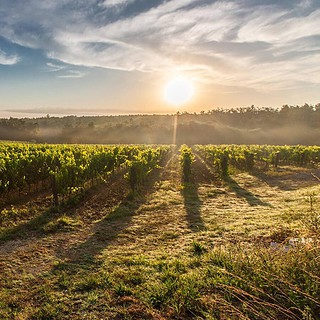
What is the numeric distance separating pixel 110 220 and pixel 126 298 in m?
4.96

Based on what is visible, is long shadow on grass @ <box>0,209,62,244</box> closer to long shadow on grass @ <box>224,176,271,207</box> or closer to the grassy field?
the grassy field

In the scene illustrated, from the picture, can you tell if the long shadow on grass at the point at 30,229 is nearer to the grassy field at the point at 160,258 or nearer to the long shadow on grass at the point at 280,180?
the grassy field at the point at 160,258

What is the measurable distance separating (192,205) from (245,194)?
422 centimetres

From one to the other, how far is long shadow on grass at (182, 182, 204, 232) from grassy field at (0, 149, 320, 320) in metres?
0.05

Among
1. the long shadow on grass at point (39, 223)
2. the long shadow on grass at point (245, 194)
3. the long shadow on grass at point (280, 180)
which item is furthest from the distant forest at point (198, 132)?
the long shadow on grass at point (39, 223)

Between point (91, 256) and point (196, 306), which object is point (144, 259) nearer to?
point (91, 256)

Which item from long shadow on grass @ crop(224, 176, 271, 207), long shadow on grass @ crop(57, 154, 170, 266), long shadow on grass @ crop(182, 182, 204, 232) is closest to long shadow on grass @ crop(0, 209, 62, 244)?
long shadow on grass @ crop(57, 154, 170, 266)

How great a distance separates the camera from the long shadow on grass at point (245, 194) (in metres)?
11.9

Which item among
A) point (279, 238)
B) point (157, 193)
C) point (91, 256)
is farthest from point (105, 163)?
point (279, 238)

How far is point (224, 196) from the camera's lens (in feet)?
44.3

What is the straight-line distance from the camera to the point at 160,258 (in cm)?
609

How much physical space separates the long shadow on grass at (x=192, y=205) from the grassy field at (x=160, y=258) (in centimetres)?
5

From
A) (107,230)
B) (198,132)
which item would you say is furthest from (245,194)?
(198,132)

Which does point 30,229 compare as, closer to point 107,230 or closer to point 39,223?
point 39,223
